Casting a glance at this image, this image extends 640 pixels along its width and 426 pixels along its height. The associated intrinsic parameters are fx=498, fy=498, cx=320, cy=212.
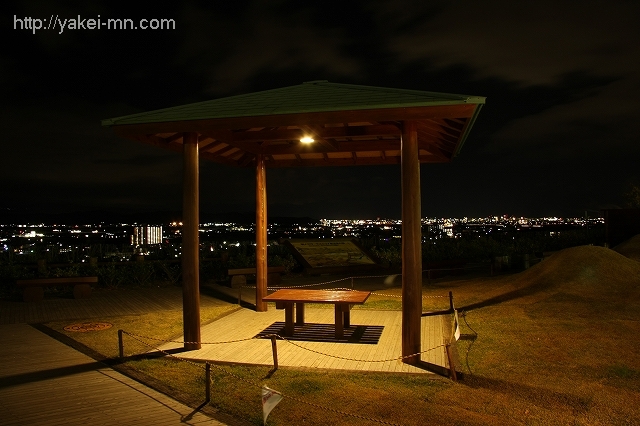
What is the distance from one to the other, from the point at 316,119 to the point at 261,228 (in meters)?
4.78

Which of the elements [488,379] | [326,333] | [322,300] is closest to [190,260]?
[322,300]

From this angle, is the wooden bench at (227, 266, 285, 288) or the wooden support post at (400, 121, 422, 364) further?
the wooden bench at (227, 266, 285, 288)

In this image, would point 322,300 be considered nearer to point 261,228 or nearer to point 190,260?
point 190,260

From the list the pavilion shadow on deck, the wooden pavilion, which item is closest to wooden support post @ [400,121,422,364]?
the wooden pavilion

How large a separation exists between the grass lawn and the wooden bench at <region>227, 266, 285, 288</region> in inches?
155

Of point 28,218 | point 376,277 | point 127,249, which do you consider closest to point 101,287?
point 127,249

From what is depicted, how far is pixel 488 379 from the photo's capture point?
6.72 metres

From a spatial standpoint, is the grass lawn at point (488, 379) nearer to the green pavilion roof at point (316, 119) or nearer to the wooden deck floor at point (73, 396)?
the wooden deck floor at point (73, 396)

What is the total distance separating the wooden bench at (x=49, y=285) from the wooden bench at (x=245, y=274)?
4.06 meters

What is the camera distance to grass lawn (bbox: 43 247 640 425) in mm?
5516

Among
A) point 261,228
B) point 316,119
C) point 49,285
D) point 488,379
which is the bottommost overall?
point 488,379

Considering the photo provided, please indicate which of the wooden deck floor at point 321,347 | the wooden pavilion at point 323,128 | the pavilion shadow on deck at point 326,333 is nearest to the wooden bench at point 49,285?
the wooden deck floor at point 321,347

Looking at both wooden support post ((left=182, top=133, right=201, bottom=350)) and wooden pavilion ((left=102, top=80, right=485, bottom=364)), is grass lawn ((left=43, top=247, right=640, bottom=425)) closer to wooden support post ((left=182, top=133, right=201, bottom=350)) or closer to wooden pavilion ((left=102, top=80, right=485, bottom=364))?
wooden support post ((left=182, top=133, right=201, bottom=350))

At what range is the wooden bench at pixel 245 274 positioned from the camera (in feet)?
51.5
